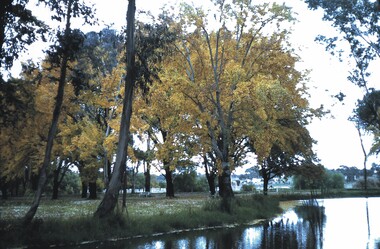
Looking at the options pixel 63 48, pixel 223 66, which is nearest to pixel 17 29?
pixel 63 48

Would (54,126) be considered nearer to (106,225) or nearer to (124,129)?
(124,129)

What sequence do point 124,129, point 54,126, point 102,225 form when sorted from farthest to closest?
point 124,129
point 54,126
point 102,225

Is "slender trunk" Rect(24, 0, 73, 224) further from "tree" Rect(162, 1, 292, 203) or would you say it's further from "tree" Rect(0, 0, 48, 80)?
"tree" Rect(162, 1, 292, 203)

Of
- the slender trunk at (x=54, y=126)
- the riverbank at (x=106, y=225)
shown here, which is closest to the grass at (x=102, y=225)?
the riverbank at (x=106, y=225)

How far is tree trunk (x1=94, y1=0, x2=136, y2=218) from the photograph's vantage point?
14.9 meters

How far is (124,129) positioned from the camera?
52.4 ft

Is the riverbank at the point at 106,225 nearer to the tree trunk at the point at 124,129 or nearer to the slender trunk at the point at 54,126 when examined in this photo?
the tree trunk at the point at 124,129

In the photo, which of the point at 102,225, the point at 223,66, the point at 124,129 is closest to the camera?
the point at 102,225

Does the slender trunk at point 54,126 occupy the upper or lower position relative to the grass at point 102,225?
upper

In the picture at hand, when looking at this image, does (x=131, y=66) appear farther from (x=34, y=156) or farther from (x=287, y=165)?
(x=287, y=165)

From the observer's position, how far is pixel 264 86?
2122 centimetres

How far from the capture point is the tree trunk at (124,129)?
48.9ft

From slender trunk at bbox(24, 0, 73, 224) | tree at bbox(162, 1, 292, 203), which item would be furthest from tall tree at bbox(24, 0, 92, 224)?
tree at bbox(162, 1, 292, 203)

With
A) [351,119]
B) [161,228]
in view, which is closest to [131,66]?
[161,228]
